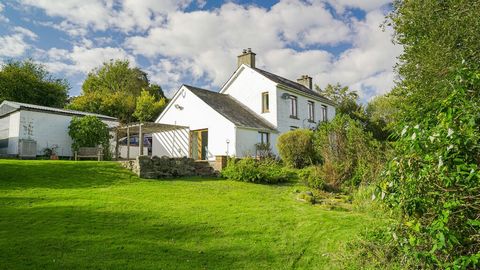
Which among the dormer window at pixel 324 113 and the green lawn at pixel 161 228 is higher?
the dormer window at pixel 324 113

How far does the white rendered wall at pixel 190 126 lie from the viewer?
2419cm

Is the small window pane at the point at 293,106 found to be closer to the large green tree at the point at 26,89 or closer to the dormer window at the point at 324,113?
the dormer window at the point at 324,113

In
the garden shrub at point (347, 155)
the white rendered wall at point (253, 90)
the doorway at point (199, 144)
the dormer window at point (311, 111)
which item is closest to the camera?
the garden shrub at point (347, 155)

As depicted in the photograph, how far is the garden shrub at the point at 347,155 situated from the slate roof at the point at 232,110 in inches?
328

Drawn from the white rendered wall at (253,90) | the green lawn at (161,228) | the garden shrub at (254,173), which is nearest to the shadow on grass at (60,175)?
the green lawn at (161,228)

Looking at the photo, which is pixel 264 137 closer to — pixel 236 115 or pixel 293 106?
pixel 236 115

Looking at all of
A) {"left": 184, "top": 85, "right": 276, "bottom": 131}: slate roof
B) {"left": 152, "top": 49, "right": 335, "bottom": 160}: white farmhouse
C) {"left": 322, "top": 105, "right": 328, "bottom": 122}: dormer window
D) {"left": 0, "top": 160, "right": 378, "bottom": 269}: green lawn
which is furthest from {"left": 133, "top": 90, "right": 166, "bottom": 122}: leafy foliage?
{"left": 0, "top": 160, "right": 378, "bottom": 269}: green lawn

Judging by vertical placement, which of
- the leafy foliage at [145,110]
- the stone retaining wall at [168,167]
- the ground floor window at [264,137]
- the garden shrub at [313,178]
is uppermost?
the leafy foliage at [145,110]

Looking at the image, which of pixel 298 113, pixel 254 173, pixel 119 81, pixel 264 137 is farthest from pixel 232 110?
pixel 119 81

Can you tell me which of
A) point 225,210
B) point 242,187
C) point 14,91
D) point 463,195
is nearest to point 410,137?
point 463,195

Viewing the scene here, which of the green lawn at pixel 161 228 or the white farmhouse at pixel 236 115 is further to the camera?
the white farmhouse at pixel 236 115

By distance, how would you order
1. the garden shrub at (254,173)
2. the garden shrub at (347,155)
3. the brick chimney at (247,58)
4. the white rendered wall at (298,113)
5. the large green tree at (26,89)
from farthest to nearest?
the large green tree at (26,89) < the brick chimney at (247,58) < the white rendered wall at (298,113) < the garden shrub at (254,173) < the garden shrub at (347,155)

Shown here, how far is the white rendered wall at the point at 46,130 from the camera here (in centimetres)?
2378

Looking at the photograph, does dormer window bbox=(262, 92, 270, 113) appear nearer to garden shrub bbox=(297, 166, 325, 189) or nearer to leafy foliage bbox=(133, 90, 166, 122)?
garden shrub bbox=(297, 166, 325, 189)
